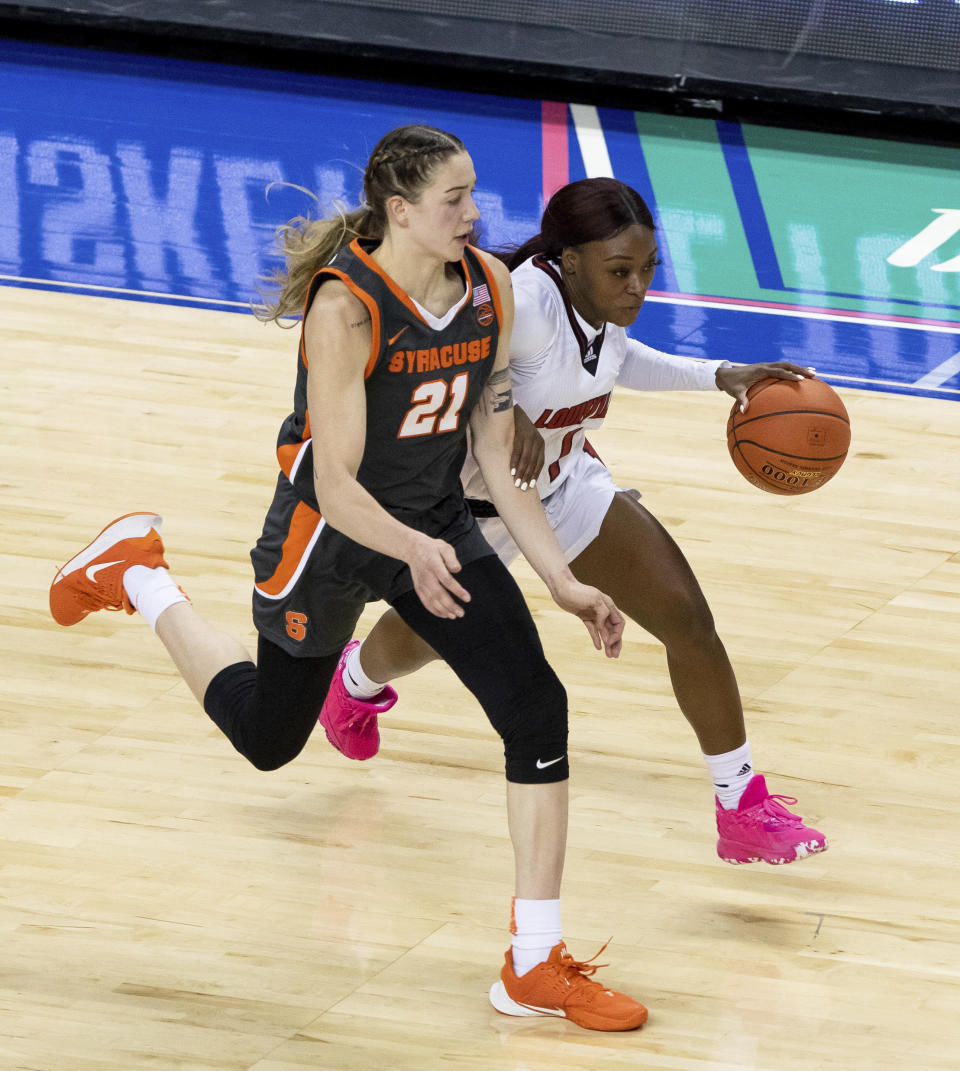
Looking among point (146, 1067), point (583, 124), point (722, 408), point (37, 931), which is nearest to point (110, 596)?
point (37, 931)

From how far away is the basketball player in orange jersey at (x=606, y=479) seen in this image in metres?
3.86

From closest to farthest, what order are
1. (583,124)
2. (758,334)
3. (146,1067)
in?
1. (146,1067)
2. (758,334)
3. (583,124)

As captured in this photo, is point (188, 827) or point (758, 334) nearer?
point (188, 827)

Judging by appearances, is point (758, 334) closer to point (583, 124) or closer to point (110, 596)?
point (583, 124)

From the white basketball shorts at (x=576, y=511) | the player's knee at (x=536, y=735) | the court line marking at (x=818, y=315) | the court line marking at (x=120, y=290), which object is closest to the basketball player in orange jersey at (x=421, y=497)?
the player's knee at (x=536, y=735)

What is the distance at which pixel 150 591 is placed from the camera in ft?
13.6

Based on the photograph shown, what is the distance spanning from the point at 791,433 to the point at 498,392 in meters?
0.91

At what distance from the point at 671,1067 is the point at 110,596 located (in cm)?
177

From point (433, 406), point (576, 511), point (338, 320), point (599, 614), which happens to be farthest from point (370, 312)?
point (576, 511)

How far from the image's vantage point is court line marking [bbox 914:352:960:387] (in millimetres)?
7492

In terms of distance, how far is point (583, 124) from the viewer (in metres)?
11.2

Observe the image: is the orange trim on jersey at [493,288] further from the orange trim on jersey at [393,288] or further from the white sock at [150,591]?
the white sock at [150,591]

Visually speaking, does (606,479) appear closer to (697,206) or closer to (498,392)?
(498,392)

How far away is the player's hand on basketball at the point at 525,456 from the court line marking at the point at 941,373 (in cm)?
404
